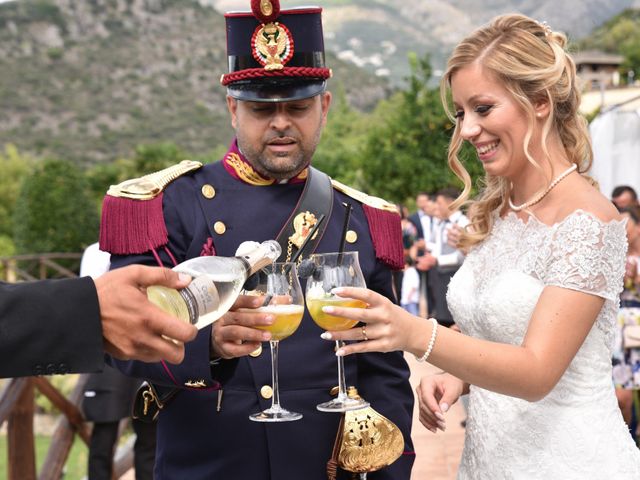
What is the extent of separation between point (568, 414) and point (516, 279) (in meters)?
0.47

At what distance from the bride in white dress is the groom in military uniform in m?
0.36

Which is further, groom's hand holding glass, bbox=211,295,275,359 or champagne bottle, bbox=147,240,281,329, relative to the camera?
groom's hand holding glass, bbox=211,295,275,359

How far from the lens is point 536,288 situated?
3.06 m

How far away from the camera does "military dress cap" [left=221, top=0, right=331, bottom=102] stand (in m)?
3.37

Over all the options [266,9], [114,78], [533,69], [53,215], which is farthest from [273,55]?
[114,78]

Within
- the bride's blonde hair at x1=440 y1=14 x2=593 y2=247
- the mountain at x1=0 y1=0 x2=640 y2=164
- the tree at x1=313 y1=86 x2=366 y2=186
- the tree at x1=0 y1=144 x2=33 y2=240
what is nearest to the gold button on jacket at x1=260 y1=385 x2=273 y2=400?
the bride's blonde hair at x1=440 y1=14 x2=593 y2=247

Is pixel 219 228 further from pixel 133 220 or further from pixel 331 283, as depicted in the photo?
pixel 331 283

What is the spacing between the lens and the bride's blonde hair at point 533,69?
122 inches

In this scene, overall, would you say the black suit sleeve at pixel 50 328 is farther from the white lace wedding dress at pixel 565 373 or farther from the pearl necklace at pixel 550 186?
the pearl necklace at pixel 550 186

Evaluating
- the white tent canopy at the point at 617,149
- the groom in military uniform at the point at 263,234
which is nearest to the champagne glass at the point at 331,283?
the groom in military uniform at the point at 263,234

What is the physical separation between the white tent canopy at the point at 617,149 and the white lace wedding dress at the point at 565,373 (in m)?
6.84

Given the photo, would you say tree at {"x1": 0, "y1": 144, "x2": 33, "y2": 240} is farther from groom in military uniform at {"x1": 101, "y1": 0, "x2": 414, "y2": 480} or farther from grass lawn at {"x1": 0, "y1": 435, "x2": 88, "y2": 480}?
groom in military uniform at {"x1": 101, "y1": 0, "x2": 414, "y2": 480}

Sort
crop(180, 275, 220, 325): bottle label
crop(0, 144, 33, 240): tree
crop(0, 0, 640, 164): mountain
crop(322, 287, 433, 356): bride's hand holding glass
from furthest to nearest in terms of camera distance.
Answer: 1. crop(0, 0, 640, 164): mountain
2. crop(0, 144, 33, 240): tree
3. crop(322, 287, 433, 356): bride's hand holding glass
4. crop(180, 275, 220, 325): bottle label

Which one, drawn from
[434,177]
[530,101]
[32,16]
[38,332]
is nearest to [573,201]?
[530,101]
